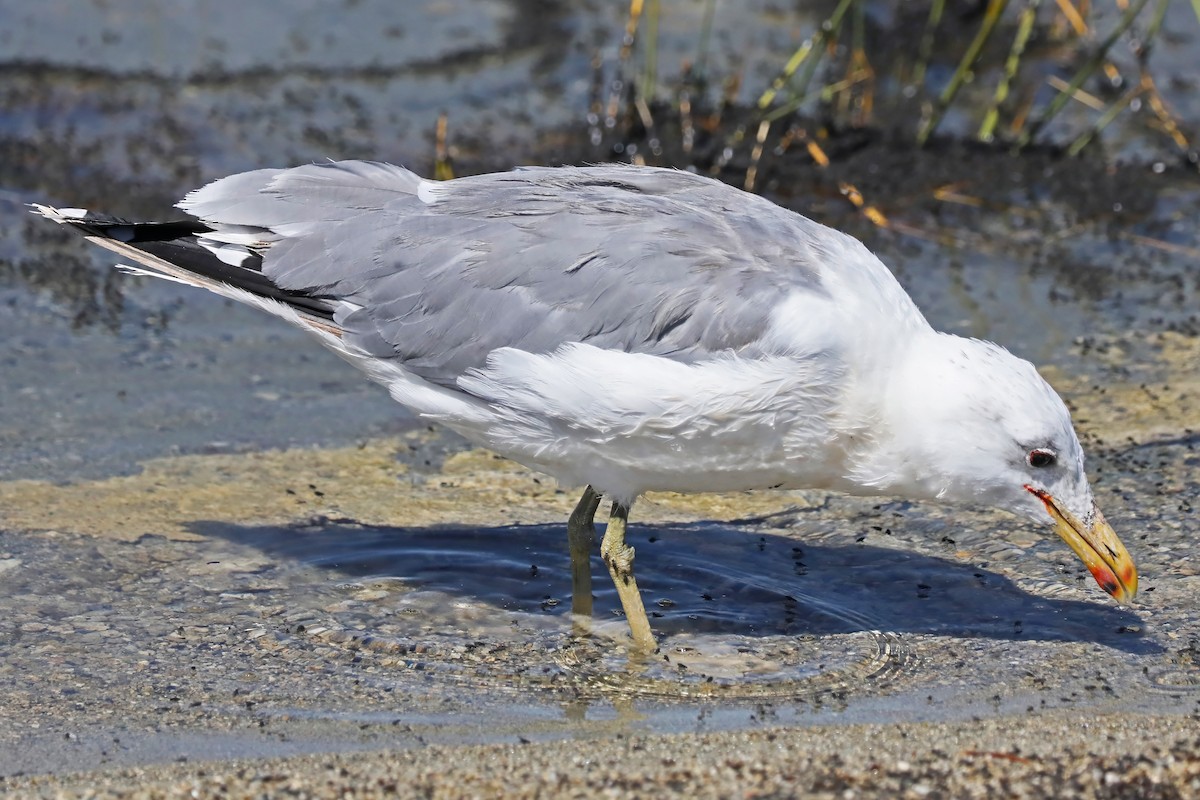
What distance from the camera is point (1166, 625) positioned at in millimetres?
5051

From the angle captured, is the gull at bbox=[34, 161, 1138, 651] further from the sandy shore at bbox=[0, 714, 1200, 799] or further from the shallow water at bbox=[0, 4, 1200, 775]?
the sandy shore at bbox=[0, 714, 1200, 799]

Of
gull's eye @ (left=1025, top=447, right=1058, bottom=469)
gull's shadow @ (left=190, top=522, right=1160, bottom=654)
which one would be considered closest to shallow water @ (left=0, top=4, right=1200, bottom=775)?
gull's shadow @ (left=190, top=522, right=1160, bottom=654)

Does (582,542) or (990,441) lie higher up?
(990,441)

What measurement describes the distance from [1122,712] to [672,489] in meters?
1.49

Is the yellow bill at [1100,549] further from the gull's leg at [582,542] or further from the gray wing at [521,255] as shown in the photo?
the gull's leg at [582,542]

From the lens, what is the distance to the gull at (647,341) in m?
4.68

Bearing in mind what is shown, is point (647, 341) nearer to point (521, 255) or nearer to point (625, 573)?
point (521, 255)

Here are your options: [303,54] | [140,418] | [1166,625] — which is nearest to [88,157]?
[303,54]

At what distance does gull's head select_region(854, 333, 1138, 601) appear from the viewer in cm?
475

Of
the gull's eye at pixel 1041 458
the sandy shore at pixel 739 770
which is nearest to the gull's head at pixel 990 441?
the gull's eye at pixel 1041 458

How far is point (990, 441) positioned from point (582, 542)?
1.51m

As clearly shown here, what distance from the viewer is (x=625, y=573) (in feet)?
17.2

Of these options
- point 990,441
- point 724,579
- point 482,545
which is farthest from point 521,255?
point 990,441

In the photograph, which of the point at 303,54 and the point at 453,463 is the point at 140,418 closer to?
the point at 453,463
